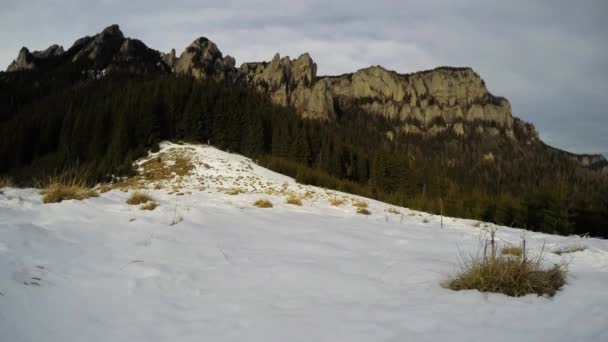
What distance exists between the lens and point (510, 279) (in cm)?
222

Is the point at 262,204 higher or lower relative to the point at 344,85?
lower

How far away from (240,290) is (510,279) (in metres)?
2.06

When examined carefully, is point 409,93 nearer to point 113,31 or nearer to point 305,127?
point 305,127

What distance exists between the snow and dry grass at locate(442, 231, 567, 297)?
9cm

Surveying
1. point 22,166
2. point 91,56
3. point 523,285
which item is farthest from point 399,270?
point 91,56

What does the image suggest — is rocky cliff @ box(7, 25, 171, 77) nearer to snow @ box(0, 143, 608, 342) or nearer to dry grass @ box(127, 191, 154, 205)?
dry grass @ box(127, 191, 154, 205)

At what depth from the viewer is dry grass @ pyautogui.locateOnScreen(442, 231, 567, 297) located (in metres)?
2.20

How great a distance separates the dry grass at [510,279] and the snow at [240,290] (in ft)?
0.29

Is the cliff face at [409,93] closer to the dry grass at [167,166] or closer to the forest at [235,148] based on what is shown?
the forest at [235,148]

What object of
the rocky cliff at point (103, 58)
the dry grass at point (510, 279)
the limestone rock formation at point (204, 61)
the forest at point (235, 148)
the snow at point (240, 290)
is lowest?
the snow at point (240, 290)

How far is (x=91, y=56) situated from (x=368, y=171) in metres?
98.1

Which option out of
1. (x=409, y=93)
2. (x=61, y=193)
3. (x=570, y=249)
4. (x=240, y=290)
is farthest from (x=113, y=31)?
(x=570, y=249)

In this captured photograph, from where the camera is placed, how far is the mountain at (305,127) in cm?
3453

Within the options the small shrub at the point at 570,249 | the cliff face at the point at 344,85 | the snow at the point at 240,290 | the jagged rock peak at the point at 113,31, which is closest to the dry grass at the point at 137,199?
the snow at the point at 240,290
